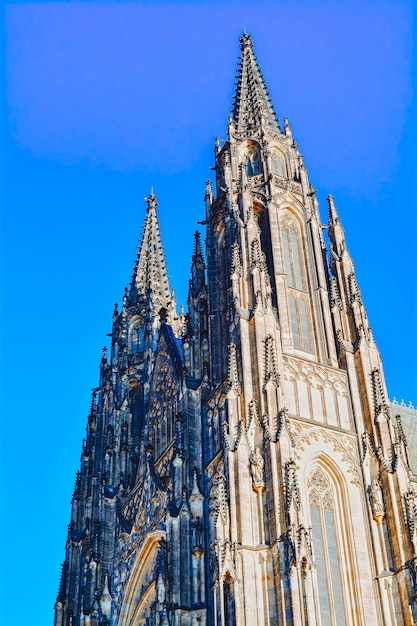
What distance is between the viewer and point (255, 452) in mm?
28953

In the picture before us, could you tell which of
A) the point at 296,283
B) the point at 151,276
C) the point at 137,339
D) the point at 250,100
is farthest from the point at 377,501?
the point at 151,276

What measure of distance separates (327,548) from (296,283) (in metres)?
11.2

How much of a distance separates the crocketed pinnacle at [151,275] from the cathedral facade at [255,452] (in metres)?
6.27

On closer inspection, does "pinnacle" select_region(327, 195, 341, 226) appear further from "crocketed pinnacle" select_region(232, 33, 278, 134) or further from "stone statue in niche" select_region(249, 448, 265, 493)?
"stone statue in niche" select_region(249, 448, 265, 493)

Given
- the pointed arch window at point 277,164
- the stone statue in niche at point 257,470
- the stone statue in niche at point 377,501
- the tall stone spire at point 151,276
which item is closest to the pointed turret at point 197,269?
the pointed arch window at point 277,164

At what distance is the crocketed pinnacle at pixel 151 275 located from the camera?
173 feet

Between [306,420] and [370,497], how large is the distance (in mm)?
3187

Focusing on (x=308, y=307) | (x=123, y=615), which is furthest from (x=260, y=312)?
(x=123, y=615)

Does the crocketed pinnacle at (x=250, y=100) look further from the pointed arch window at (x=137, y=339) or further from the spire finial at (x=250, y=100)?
the pointed arch window at (x=137, y=339)

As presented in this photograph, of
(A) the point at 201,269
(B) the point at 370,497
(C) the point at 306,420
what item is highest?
(A) the point at 201,269

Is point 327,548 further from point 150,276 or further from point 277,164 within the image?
point 150,276

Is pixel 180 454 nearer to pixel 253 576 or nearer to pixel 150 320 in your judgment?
pixel 253 576

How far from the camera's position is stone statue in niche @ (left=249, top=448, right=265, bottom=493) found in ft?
92.7

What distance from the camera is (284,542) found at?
87.2 ft
